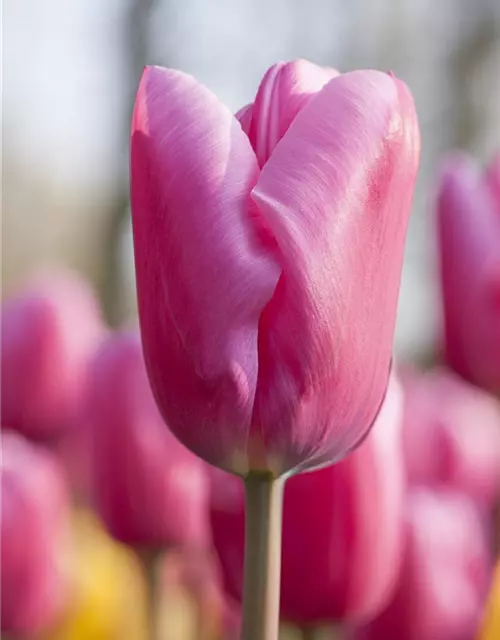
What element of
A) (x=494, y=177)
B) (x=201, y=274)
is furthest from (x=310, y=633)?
(x=494, y=177)

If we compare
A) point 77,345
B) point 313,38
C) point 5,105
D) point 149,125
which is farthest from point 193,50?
point 149,125

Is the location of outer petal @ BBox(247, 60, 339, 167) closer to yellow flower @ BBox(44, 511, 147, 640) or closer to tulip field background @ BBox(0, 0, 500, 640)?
tulip field background @ BBox(0, 0, 500, 640)

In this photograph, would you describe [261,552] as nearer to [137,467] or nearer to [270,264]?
[270,264]

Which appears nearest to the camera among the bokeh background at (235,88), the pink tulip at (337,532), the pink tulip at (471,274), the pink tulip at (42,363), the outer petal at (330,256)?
the outer petal at (330,256)

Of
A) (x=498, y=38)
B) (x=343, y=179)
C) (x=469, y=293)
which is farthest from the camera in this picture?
(x=498, y=38)

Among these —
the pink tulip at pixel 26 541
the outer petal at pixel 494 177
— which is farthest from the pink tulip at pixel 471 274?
the pink tulip at pixel 26 541

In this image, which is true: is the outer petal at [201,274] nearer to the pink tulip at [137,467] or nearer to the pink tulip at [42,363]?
the pink tulip at [137,467]

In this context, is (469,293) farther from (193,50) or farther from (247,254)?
(193,50)
